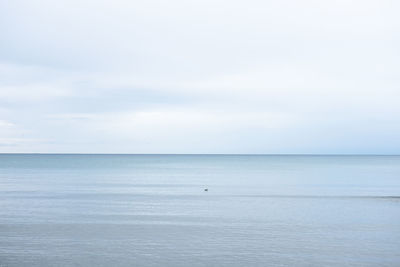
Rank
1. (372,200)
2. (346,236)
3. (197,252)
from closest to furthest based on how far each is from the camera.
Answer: (197,252)
(346,236)
(372,200)

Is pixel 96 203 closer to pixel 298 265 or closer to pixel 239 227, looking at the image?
pixel 239 227

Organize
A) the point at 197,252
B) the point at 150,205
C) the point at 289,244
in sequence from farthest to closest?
the point at 150,205
the point at 289,244
the point at 197,252

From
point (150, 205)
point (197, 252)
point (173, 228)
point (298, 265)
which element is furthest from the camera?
point (150, 205)

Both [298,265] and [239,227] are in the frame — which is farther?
[239,227]

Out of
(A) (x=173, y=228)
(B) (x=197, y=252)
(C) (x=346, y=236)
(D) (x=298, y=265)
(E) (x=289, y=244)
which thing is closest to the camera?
(D) (x=298, y=265)

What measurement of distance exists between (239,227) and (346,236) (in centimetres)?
890

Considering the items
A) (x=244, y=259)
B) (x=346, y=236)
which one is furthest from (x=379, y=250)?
(x=244, y=259)

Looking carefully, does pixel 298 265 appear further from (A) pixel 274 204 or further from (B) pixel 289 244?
(A) pixel 274 204

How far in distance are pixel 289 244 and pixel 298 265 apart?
5.66m

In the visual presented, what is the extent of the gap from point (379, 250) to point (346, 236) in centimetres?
529

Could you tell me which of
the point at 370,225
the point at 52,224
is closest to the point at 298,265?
the point at 370,225

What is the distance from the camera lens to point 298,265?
2908 centimetres

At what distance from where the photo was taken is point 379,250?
107ft

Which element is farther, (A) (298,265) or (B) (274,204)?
(B) (274,204)
